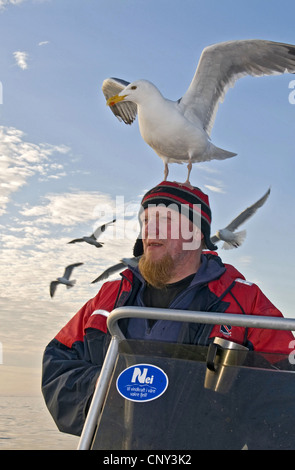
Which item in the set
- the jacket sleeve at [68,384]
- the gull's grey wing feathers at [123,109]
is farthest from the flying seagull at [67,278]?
the jacket sleeve at [68,384]

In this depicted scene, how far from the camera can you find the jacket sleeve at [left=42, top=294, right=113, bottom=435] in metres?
2.98

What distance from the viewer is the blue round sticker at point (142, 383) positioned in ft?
6.43

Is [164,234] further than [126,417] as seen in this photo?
Yes

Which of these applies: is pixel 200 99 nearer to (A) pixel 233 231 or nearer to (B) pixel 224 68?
(B) pixel 224 68

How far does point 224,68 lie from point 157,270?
6.01 meters

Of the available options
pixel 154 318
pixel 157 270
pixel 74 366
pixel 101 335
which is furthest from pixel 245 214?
pixel 154 318

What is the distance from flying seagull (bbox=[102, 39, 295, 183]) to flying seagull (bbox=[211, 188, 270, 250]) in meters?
4.61

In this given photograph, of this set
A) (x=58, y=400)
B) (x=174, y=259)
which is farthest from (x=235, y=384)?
(x=174, y=259)

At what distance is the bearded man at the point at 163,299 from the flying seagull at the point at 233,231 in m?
9.23

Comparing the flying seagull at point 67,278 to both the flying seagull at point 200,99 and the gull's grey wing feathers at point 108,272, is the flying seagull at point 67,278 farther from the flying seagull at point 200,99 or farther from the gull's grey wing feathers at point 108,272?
the flying seagull at point 200,99

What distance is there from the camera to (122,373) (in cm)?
202

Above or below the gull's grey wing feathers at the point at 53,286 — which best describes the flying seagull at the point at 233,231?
above

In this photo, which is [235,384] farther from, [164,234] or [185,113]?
[185,113]

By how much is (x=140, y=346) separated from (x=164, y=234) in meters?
2.08
